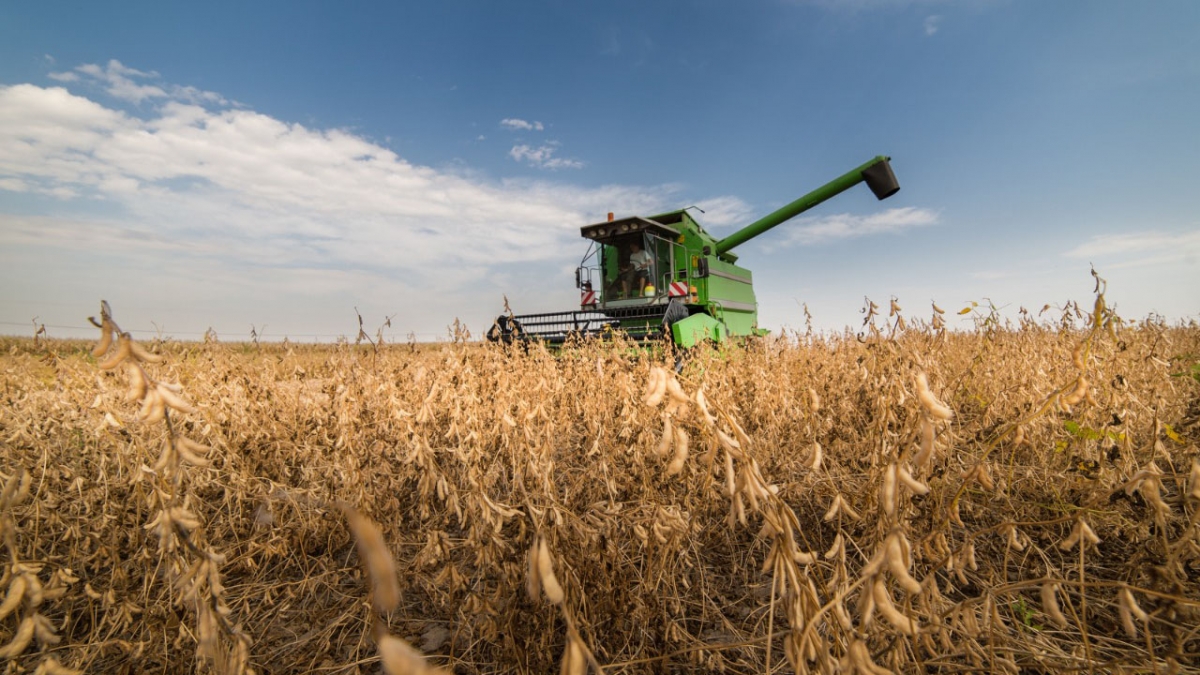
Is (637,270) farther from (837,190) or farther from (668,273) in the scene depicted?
(837,190)

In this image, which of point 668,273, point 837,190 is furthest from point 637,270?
point 837,190

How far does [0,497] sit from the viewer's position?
92 cm

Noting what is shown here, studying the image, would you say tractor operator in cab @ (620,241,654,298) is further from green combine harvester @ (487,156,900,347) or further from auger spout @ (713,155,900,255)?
auger spout @ (713,155,900,255)

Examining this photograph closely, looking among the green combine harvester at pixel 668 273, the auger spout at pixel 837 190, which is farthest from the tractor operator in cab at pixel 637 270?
the auger spout at pixel 837 190

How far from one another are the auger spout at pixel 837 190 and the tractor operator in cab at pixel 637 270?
8.12 feet

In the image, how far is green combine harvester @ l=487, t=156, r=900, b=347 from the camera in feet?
25.2

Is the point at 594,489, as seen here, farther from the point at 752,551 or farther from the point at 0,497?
the point at 0,497

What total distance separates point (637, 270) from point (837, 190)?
15.7 feet

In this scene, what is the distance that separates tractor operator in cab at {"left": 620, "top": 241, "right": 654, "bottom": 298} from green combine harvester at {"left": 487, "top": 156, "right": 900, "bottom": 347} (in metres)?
0.02

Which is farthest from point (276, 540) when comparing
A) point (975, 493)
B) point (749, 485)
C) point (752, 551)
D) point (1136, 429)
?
point (1136, 429)

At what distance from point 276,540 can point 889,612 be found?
2.47 m

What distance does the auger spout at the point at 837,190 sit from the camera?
10.3 meters

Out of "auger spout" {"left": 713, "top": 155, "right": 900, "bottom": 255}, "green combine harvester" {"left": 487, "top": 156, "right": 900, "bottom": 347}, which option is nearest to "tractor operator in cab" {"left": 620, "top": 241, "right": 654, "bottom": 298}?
"green combine harvester" {"left": 487, "top": 156, "right": 900, "bottom": 347}

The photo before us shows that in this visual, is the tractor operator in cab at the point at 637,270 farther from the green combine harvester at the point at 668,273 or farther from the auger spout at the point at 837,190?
the auger spout at the point at 837,190
